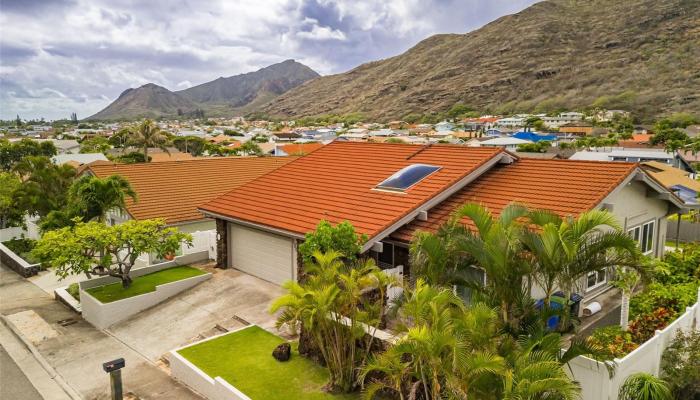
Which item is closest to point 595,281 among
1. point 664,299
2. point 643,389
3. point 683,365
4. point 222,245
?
point 664,299

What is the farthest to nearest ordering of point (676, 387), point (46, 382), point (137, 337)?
point (137, 337) → point (46, 382) → point (676, 387)

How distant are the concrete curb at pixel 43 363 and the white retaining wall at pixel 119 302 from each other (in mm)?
1933

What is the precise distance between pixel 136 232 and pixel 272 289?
199 inches

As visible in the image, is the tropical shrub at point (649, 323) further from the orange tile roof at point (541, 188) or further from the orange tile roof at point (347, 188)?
the orange tile roof at point (347, 188)

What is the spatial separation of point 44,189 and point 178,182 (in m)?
7.18

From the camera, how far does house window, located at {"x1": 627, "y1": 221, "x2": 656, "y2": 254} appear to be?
701 inches

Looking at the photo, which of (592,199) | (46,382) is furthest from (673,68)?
(46,382)

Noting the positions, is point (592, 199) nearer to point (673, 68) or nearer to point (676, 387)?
point (676, 387)

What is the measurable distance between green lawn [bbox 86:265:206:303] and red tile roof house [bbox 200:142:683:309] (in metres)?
1.65

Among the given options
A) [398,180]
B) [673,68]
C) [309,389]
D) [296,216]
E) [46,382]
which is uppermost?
[673,68]

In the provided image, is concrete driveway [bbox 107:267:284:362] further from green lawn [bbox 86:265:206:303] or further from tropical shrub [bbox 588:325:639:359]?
tropical shrub [bbox 588:325:639:359]

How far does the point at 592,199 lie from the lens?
572 inches

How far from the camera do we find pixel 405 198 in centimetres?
1642

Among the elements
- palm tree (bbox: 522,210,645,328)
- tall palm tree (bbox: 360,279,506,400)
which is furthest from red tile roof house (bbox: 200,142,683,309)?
tall palm tree (bbox: 360,279,506,400)
